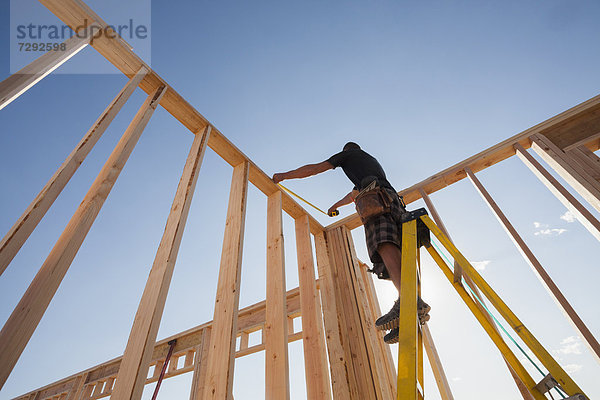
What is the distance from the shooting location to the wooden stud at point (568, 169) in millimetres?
2369

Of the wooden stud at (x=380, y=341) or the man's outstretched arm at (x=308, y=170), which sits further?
the wooden stud at (x=380, y=341)

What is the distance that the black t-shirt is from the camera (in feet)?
8.40

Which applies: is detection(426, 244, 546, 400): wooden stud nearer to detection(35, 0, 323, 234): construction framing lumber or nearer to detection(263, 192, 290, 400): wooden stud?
detection(263, 192, 290, 400): wooden stud

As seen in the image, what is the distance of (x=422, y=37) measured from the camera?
16.7ft

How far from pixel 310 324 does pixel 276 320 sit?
62 centimetres

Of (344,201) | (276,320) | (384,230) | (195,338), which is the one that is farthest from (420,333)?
(195,338)

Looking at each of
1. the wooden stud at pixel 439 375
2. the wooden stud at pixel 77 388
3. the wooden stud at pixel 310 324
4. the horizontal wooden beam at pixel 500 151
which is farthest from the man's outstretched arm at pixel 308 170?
the wooden stud at pixel 77 388

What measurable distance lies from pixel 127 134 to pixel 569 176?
11.5ft

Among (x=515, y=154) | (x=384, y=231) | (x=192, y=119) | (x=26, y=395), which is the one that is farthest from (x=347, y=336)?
(x=26, y=395)

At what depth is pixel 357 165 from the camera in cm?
263

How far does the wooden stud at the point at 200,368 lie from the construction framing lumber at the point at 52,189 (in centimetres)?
465

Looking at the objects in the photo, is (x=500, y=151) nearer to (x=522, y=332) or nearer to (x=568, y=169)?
(x=568, y=169)

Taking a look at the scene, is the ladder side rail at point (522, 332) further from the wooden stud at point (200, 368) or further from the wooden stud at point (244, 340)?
the wooden stud at point (244, 340)

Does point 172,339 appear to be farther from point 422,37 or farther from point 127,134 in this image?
point 422,37
